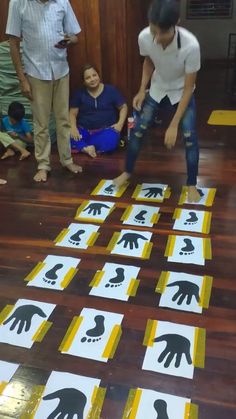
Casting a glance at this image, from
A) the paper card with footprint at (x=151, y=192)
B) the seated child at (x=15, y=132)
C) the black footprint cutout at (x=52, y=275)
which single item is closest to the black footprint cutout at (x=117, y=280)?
the black footprint cutout at (x=52, y=275)

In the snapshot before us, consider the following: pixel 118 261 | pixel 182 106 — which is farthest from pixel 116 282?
pixel 182 106

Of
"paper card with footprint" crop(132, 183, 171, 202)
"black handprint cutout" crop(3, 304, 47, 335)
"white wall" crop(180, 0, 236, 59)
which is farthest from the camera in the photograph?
"white wall" crop(180, 0, 236, 59)

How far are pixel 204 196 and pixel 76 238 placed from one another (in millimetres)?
868

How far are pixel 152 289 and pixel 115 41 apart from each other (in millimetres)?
2190

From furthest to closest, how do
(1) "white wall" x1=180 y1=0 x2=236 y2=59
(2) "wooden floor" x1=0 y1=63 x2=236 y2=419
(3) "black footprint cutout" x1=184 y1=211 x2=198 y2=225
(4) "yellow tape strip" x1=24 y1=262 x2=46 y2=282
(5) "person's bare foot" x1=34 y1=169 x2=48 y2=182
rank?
(1) "white wall" x1=180 y1=0 x2=236 y2=59
(5) "person's bare foot" x1=34 y1=169 x2=48 y2=182
(3) "black footprint cutout" x1=184 y1=211 x2=198 y2=225
(4) "yellow tape strip" x1=24 y1=262 x2=46 y2=282
(2) "wooden floor" x1=0 y1=63 x2=236 y2=419

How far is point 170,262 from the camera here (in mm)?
1941

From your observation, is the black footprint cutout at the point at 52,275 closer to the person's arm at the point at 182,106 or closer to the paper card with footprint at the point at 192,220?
the paper card with footprint at the point at 192,220

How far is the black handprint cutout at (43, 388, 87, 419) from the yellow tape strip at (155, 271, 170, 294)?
1.91 feet

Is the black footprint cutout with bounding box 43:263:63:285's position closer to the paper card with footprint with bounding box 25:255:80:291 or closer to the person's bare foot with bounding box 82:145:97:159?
the paper card with footprint with bounding box 25:255:80:291

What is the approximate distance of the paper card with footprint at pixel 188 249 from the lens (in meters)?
1.95

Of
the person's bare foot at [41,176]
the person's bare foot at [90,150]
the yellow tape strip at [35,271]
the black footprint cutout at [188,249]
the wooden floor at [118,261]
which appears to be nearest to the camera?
the wooden floor at [118,261]

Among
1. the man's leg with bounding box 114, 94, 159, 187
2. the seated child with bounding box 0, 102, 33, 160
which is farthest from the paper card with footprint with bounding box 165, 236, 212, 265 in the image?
the seated child with bounding box 0, 102, 33, 160

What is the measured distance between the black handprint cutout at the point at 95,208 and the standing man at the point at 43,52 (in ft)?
1.94

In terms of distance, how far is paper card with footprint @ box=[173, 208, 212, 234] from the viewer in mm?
2195
